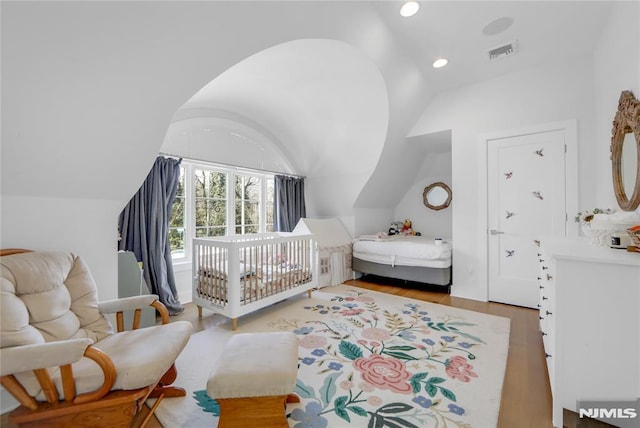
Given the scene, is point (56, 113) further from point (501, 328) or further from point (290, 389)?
point (501, 328)

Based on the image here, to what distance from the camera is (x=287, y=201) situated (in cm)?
422

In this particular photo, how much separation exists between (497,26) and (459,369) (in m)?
2.75

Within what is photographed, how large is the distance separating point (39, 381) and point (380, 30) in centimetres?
299

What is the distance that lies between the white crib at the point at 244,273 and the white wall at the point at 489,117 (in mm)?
2027

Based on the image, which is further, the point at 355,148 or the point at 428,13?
the point at 355,148

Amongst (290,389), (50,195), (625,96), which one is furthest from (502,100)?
(50,195)

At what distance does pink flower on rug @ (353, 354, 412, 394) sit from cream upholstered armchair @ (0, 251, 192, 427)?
1.10 metres

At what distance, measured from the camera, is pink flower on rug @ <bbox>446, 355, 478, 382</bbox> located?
1.63m

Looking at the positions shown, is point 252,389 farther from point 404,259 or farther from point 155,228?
point 404,259

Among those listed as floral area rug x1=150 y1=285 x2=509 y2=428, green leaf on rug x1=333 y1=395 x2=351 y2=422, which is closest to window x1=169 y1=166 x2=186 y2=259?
floral area rug x1=150 y1=285 x2=509 y2=428

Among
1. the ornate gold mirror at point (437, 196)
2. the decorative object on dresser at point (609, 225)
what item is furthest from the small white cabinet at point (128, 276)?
the ornate gold mirror at point (437, 196)

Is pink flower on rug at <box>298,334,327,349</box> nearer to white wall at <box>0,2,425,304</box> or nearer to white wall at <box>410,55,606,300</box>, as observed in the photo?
white wall at <box>0,2,425,304</box>

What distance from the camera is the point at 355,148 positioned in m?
3.64
